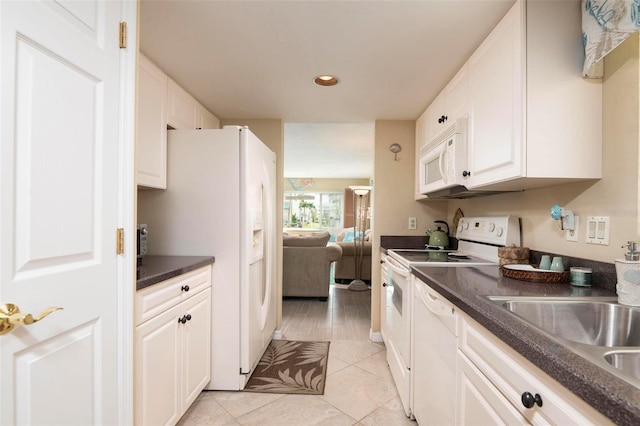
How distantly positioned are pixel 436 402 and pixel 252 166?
174 cm

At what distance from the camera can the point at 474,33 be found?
5.26 feet

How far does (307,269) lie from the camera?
4.42 m

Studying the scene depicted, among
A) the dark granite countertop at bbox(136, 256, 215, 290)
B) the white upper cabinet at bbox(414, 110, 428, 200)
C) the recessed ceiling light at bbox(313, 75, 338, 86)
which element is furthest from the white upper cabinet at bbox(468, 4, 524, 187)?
the dark granite countertop at bbox(136, 256, 215, 290)

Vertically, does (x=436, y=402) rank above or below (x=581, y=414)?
below

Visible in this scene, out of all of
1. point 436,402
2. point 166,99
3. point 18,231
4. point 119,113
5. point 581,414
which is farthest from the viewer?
point 166,99

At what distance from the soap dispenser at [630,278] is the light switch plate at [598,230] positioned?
213 mm

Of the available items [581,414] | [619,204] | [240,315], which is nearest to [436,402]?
[581,414]

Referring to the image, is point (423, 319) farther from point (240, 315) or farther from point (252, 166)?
point (252, 166)

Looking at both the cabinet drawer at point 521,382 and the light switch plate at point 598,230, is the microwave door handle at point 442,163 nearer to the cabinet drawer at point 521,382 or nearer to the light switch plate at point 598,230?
the light switch plate at point 598,230

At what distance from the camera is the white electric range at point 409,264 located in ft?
6.09

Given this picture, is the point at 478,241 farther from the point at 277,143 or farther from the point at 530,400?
the point at 277,143

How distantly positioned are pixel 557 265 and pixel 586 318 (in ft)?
1.27

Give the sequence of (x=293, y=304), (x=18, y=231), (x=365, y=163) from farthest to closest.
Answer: (x=365, y=163) → (x=293, y=304) → (x=18, y=231)

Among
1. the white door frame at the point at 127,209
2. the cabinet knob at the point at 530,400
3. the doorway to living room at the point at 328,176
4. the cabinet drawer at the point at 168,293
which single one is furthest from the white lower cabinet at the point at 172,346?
the doorway to living room at the point at 328,176
